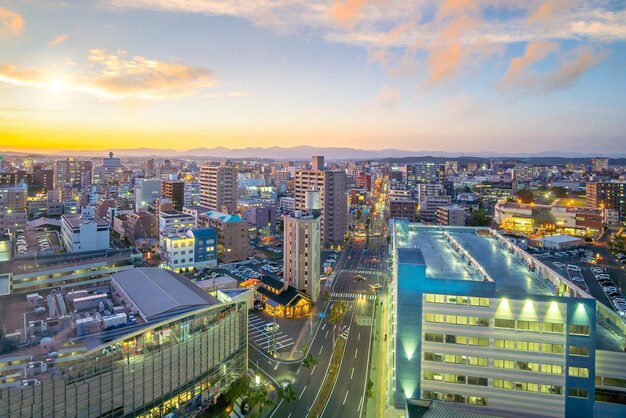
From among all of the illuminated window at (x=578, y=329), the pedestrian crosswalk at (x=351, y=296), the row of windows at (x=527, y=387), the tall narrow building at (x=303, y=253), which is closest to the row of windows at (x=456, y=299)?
the illuminated window at (x=578, y=329)

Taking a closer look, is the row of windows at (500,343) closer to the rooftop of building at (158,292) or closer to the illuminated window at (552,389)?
the illuminated window at (552,389)

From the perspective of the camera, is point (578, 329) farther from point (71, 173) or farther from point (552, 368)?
point (71, 173)

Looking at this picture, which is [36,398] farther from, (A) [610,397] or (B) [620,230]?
(B) [620,230]

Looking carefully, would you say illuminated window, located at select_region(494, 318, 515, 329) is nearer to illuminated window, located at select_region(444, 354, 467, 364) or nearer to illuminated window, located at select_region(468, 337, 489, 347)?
illuminated window, located at select_region(468, 337, 489, 347)

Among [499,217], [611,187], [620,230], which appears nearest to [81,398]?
[499,217]

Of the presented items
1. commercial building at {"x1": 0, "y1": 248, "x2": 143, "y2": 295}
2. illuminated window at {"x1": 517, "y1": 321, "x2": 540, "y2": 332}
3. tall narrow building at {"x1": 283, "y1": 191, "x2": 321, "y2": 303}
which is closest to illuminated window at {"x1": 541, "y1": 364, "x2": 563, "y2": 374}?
illuminated window at {"x1": 517, "y1": 321, "x2": 540, "y2": 332}

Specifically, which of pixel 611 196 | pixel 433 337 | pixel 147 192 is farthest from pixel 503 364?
pixel 147 192
